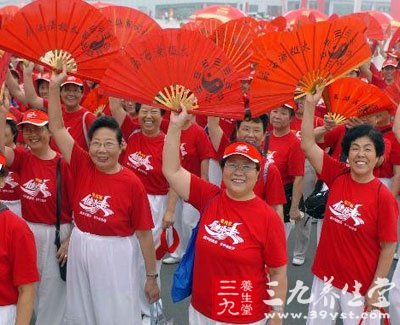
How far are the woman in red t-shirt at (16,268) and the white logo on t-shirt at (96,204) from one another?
785 mm

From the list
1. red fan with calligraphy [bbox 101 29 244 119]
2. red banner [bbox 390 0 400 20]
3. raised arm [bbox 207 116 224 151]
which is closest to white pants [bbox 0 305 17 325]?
red fan with calligraphy [bbox 101 29 244 119]

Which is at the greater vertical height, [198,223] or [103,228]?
[198,223]

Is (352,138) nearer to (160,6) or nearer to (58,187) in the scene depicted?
(58,187)

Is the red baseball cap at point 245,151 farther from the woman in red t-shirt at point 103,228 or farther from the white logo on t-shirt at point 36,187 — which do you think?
the white logo on t-shirt at point 36,187

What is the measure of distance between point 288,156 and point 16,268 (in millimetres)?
2779

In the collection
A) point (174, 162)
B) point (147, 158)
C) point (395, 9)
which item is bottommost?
point (147, 158)

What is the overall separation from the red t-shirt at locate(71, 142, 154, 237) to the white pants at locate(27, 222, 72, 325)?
483 mm

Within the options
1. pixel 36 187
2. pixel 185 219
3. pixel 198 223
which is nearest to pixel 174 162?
pixel 198 223

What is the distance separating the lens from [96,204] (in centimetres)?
333

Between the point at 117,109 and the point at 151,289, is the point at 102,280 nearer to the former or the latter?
the point at 151,289

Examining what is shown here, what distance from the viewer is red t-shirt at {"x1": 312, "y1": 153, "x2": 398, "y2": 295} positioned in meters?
3.21

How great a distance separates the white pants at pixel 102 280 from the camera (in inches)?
134

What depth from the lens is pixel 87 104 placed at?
5.65 meters

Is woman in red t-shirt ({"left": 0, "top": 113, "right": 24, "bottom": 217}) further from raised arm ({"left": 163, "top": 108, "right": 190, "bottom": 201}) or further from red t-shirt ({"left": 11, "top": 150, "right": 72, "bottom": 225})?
raised arm ({"left": 163, "top": 108, "right": 190, "bottom": 201})
